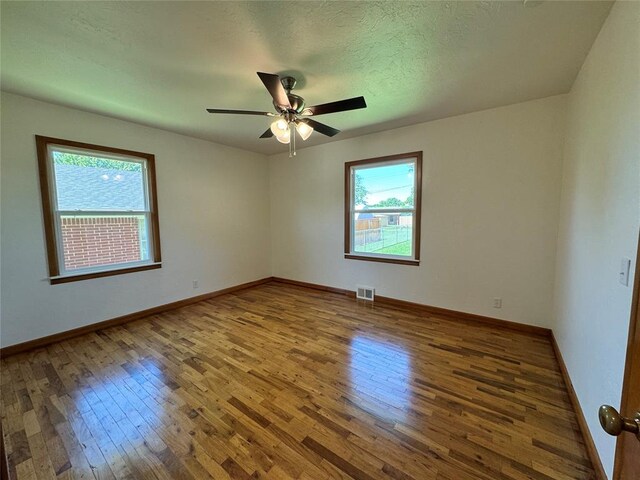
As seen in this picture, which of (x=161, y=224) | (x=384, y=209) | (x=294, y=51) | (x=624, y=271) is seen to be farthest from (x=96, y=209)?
(x=624, y=271)

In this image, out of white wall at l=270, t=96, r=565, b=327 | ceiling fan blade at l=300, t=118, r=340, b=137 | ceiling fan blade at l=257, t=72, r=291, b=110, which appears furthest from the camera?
white wall at l=270, t=96, r=565, b=327

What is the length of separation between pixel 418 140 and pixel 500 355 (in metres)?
2.67

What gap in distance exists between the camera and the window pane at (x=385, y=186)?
367cm

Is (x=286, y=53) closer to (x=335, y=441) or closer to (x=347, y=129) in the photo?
(x=347, y=129)

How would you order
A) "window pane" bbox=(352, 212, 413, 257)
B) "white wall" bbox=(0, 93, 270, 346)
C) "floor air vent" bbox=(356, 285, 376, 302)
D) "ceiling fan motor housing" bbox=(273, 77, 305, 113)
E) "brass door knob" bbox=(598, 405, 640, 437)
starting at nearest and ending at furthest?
"brass door knob" bbox=(598, 405, 640, 437)
"ceiling fan motor housing" bbox=(273, 77, 305, 113)
"white wall" bbox=(0, 93, 270, 346)
"window pane" bbox=(352, 212, 413, 257)
"floor air vent" bbox=(356, 285, 376, 302)

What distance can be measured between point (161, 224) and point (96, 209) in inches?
28.6

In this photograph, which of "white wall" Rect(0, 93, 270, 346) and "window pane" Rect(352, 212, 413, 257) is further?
"window pane" Rect(352, 212, 413, 257)

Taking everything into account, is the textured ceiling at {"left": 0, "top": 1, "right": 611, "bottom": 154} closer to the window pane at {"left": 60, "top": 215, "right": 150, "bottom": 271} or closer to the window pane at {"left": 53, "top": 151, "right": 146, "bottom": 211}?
the window pane at {"left": 53, "top": 151, "right": 146, "bottom": 211}

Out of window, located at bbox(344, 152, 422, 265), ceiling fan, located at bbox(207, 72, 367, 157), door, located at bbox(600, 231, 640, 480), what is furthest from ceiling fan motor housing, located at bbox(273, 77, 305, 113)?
door, located at bbox(600, 231, 640, 480)

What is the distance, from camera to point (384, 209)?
12.7 ft

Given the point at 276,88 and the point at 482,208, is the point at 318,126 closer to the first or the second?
the point at 276,88

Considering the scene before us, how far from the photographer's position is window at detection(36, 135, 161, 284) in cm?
280

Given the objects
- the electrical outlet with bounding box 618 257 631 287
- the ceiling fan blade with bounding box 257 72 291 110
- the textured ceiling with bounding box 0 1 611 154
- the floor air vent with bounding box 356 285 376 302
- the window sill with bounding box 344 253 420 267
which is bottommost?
the floor air vent with bounding box 356 285 376 302

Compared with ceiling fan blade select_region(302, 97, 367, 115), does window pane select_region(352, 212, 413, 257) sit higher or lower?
lower
